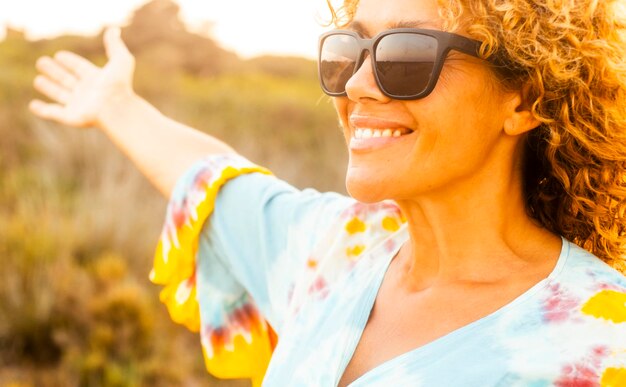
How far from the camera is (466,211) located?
1.74m

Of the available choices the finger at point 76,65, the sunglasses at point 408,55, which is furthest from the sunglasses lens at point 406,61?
the finger at point 76,65

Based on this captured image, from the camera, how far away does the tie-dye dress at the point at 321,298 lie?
4.76ft

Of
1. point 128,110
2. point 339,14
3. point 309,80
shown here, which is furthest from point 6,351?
point 309,80

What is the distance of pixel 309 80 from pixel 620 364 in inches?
936

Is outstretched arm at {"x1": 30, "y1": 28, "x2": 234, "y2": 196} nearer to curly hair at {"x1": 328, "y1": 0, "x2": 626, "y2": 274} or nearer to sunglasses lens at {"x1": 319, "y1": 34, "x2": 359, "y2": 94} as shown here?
sunglasses lens at {"x1": 319, "y1": 34, "x2": 359, "y2": 94}

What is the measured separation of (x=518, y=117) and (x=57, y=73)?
1550 mm

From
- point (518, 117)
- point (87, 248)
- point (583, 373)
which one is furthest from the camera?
point (87, 248)

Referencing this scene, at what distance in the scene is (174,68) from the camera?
60.2 ft

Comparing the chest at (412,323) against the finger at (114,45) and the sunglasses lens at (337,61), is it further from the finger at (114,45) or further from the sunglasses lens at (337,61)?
the finger at (114,45)

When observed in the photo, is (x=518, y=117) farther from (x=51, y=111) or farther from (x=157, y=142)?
(x=51, y=111)

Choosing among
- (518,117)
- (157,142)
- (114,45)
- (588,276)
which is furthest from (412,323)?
(114,45)

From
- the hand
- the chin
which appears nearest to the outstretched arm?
the hand

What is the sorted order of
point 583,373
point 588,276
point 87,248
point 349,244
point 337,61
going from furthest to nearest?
1. point 87,248
2. point 349,244
3. point 337,61
4. point 588,276
5. point 583,373

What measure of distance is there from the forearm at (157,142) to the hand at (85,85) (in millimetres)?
51
